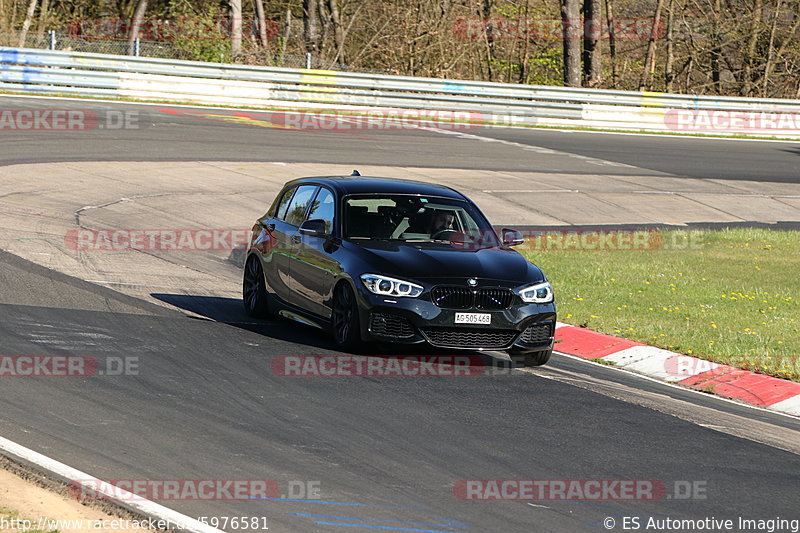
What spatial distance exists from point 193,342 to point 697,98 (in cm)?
2892

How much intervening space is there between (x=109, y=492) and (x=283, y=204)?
6897 mm

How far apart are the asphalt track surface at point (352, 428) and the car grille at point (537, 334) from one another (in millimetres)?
349

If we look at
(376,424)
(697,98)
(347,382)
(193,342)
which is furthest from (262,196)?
(697,98)

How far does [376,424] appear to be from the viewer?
8312mm

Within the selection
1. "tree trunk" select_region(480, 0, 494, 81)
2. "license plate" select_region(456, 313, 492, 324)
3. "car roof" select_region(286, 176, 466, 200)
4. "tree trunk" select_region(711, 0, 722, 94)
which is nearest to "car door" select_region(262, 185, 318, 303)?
"car roof" select_region(286, 176, 466, 200)

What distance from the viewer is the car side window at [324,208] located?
38.4 ft

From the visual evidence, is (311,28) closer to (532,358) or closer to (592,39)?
(592,39)

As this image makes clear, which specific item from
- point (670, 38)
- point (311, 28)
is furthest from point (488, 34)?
point (311, 28)

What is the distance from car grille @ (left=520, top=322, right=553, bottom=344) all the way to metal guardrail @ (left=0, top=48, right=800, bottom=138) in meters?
22.4

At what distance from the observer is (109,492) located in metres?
6.39

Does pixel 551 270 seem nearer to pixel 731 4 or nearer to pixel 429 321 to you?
pixel 429 321

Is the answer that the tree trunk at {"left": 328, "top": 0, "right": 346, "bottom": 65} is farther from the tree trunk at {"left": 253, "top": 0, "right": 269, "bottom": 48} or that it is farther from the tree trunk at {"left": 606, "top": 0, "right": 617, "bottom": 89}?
the tree trunk at {"left": 606, "top": 0, "right": 617, "bottom": 89}

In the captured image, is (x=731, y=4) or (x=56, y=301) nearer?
(x=56, y=301)

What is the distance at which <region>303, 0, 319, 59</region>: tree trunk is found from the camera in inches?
1588
